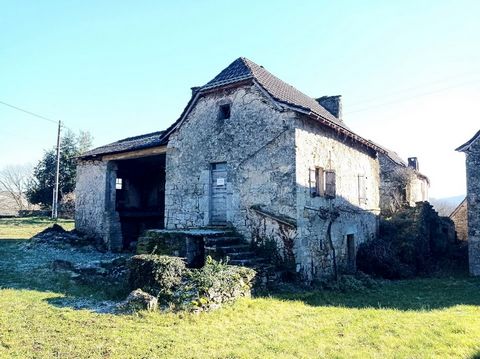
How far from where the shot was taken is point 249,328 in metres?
7.06

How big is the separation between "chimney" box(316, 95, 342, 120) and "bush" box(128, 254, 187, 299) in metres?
12.3

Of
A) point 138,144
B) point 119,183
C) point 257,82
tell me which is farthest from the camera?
point 119,183

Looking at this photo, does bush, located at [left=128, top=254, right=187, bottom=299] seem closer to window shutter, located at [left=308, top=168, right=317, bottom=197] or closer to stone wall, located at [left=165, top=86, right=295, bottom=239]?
stone wall, located at [left=165, top=86, right=295, bottom=239]

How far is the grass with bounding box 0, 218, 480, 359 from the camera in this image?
5805 millimetres

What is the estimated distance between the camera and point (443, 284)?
507 inches

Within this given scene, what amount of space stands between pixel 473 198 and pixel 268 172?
28.2 ft

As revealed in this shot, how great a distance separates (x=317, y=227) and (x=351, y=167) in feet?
13.8

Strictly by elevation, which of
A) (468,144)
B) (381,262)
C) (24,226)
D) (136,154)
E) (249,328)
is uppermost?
(468,144)

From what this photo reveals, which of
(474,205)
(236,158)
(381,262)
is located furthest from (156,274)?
(474,205)

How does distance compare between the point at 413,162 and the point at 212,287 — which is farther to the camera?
the point at 413,162

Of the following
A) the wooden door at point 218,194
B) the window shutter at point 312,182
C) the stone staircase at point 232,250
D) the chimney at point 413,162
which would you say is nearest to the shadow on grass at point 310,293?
the stone staircase at point 232,250

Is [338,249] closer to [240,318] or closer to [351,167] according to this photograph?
[351,167]

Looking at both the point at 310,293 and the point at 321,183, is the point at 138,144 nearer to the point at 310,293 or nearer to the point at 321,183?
the point at 321,183

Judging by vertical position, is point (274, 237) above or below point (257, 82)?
below
